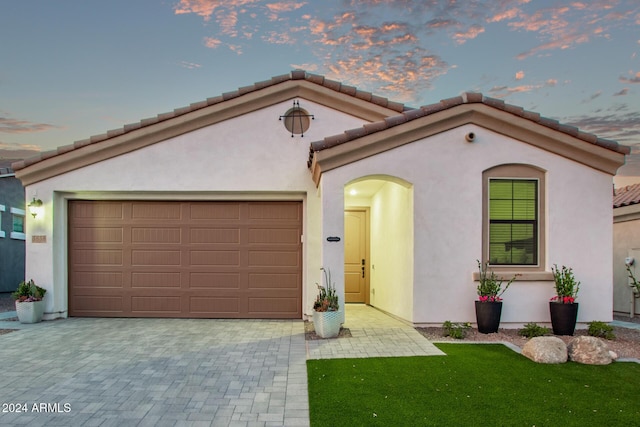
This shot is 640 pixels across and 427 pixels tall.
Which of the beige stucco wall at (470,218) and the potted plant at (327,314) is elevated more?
the beige stucco wall at (470,218)

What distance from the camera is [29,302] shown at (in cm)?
939

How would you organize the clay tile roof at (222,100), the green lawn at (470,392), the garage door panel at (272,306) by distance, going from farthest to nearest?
the garage door panel at (272,306)
the clay tile roof at (222,100)
the green lawn at (470,392)

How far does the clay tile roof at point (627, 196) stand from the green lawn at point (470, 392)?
7122 millimetres

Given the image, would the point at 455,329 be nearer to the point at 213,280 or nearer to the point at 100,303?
the point at 213,280

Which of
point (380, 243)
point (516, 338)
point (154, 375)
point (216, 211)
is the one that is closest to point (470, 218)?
point (516, 338)

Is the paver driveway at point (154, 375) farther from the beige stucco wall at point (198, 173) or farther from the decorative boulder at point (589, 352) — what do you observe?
the decorative boulder at point (589, 352)

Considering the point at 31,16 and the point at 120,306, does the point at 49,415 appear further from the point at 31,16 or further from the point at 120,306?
the point at 31,16

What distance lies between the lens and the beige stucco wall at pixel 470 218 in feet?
27.1

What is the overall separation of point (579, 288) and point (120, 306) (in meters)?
9.72

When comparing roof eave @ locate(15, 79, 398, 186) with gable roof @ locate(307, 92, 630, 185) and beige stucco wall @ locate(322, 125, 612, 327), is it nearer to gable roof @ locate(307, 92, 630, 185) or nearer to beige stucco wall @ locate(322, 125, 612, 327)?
gable roof @ locate(307, 92, 630, 185)

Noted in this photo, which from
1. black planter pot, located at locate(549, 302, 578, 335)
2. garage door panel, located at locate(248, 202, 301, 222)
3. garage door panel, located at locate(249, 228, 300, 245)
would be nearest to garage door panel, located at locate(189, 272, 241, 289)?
garage door panel, located at locate(249, 228, 300, 245)

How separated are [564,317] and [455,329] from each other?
2.03 m

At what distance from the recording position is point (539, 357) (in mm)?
6266

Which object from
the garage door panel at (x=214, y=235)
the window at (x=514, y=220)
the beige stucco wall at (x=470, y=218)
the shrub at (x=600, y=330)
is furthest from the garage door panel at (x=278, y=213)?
the shrub at (x=600, y=330)
